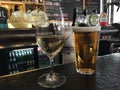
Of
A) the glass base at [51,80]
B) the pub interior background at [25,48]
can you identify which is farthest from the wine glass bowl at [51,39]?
the pub interior background at [25,48]

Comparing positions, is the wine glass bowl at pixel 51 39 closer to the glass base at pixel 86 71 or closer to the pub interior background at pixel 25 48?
the glass base at pixel 86 71

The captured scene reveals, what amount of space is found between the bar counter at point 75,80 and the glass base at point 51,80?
1 cm

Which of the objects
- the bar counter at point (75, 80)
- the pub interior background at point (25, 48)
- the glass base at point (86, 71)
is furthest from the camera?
the pub interior background at point (25, 48)

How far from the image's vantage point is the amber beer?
578 millimetres

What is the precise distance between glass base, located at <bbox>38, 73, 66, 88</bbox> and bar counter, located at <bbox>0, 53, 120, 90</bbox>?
0.5 inches

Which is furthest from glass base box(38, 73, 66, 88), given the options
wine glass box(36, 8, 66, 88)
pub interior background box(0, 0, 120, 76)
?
pub interior background box(0, 0, 120, 76)

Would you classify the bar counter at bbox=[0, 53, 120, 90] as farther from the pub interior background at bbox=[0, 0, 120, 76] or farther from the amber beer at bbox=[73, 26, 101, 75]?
the pub interior background at bbox=[0, 0, 120, 76]

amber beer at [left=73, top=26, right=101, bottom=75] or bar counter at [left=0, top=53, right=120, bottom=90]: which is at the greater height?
amber beer at [left=73, top=26, right=101, bottom=75]

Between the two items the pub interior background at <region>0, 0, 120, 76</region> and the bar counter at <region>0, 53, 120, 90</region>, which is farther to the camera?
the pub interior background at <region>0, 0, 120, 76</region>

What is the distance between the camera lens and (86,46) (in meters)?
0.58

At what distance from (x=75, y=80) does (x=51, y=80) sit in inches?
2.6

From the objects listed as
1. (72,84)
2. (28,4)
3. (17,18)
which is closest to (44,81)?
(72,84)

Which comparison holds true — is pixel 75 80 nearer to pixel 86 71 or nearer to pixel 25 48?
pixel 86 71

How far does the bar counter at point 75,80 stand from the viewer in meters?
0.47
